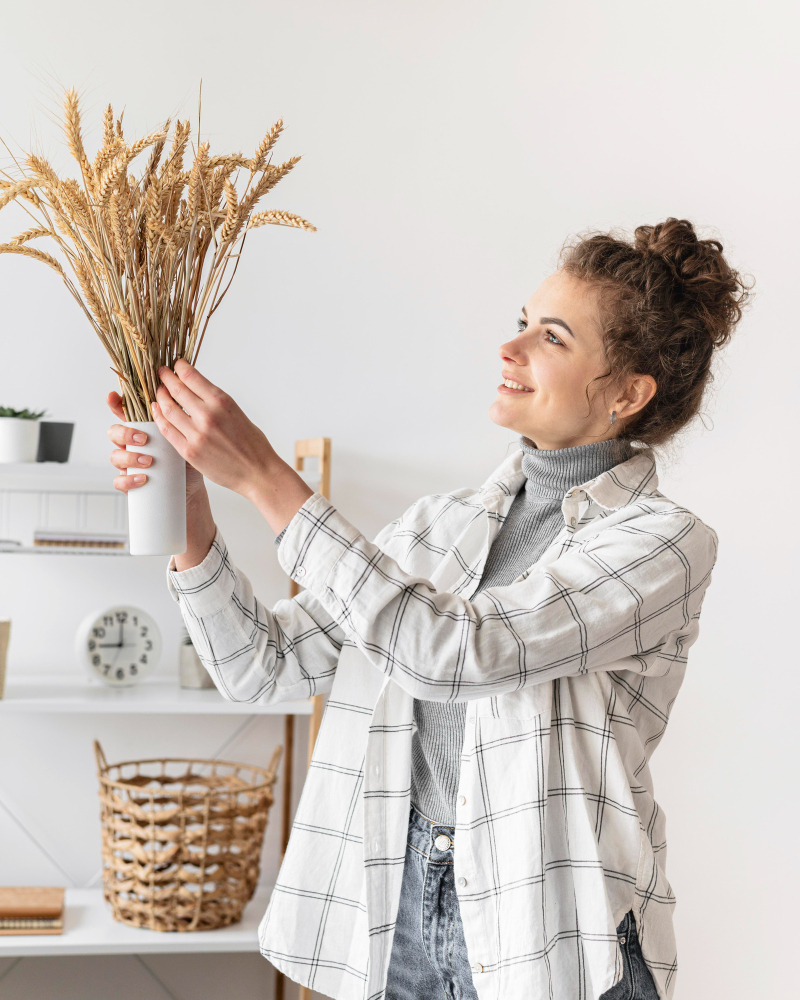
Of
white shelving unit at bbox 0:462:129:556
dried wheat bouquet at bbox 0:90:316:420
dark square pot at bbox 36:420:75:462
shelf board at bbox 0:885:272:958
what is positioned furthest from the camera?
white shelving unit at bbox 0:462:129:556

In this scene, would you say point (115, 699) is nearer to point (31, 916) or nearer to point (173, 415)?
point (31, 916)

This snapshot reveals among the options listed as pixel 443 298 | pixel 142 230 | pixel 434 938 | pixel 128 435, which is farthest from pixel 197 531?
pixel 443 298

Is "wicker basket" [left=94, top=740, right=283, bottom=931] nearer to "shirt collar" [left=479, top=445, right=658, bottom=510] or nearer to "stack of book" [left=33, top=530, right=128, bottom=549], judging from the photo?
"stack of book" [left=33, top=530, right=128, bottom=549]

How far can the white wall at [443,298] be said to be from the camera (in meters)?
2.07

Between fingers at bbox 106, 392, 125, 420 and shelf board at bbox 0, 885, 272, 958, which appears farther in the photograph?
shelf board at bbox 0, 885, 272, 958

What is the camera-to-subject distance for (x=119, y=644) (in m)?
1.97

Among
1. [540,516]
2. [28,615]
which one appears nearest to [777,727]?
[540,516]

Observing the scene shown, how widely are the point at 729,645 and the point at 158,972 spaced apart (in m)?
1.47

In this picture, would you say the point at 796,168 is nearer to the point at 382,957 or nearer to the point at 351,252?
the point at 351,252

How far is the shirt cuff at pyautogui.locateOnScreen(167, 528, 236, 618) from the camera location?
109 cm

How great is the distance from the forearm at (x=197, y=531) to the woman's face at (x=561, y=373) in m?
0.37

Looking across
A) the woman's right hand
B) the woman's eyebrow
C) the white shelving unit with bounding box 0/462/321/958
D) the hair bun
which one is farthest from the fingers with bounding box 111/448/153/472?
the white shelving unit with bounding box 0/462/321/958

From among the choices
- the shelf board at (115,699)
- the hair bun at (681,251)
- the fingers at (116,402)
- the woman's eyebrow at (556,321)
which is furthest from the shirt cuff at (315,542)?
the shelf board at (115,699)

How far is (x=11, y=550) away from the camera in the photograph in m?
1.91
